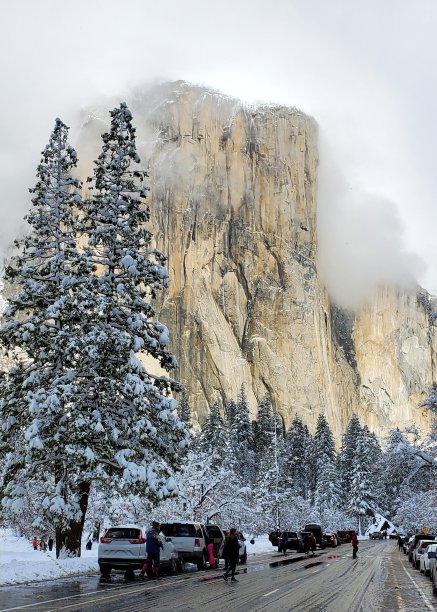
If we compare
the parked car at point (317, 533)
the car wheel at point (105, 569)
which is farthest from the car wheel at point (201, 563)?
the parked car at point (317, 533)

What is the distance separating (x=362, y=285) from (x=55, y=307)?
161500 millimetres

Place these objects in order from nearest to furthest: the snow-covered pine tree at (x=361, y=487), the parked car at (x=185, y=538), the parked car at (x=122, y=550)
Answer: the parked car at (x=122, y=550) → the parked car at (x=185, y=538) → the snow-covered pine tree at (x=361, y=487)

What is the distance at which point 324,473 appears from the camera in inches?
4043

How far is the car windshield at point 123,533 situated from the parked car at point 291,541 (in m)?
27.6

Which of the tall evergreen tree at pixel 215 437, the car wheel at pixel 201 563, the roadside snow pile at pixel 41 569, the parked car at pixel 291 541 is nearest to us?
the roadside snow pile at pixel 41 569

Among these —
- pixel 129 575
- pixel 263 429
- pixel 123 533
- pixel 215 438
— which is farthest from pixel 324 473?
pixel 123 533

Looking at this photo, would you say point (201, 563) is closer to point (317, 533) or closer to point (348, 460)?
point (317, 533)

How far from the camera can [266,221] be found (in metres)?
154

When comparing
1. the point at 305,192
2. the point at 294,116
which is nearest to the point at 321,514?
the point at 305,192

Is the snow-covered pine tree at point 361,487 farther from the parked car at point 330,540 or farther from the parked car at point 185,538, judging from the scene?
the parked car at point 185,538

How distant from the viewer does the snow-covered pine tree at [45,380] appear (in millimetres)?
23375

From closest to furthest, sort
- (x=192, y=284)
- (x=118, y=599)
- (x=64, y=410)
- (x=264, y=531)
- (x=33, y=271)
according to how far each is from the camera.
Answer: (x=118, y=599)
(x=64, y=410)
(x=33, y=271)
(x=264, y=531)
(x=192, y=284)

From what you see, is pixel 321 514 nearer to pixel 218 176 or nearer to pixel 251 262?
pixel 251 262

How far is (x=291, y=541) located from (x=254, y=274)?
99.9m
